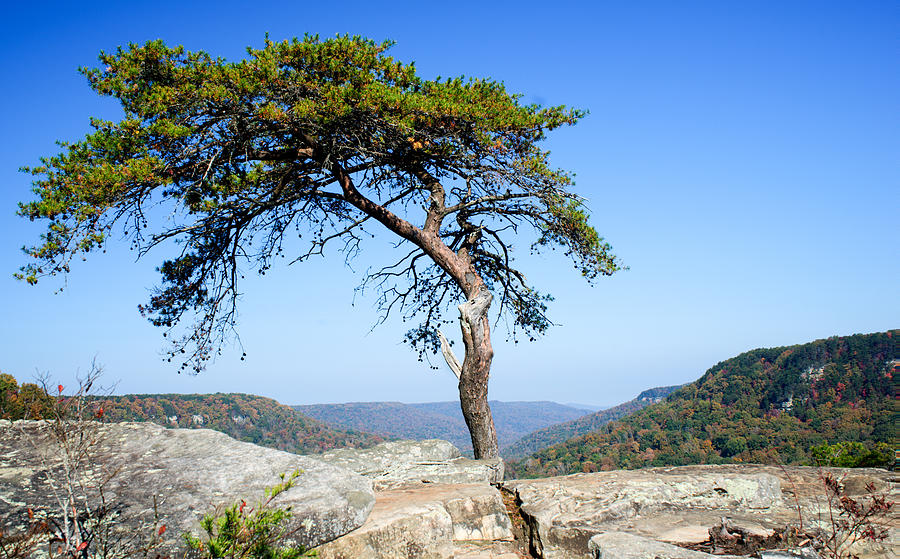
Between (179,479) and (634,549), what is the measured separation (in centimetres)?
335

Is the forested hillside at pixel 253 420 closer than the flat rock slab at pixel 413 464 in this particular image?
No

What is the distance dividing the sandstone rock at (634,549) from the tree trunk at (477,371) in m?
3.48

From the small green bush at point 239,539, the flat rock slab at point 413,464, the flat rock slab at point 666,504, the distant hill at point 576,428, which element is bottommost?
the distant hill at point 576,428

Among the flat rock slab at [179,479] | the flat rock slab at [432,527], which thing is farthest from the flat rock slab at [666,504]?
the flat rock slab at [179,479]

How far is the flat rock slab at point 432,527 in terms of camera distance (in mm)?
3770

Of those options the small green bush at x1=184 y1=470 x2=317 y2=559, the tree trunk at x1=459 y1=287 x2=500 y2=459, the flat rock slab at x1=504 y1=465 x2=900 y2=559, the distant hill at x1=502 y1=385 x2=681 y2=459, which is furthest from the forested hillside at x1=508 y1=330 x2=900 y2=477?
the distant hill at x1=502 y1=385 x2=681 y2=459

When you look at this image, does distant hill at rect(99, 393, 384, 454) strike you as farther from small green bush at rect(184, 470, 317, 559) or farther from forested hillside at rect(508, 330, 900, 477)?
small green bush at rect(184, 470, 317, 559)

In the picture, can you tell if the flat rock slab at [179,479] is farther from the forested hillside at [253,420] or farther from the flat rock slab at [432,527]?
the forested hillside at [253,420]

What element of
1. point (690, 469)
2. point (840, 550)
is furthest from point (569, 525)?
point (690, 469)

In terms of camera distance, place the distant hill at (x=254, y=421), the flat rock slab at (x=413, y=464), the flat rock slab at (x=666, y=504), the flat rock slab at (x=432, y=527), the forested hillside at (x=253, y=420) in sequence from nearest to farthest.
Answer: the flat rock slab at (x=432, y=527) < the flat rock slab at (x=666, y=504) < the flat rock slab at (x=413, y=464) < the forested hillside at (x=253, y=420) < the distant hill at (x=254, y=421)

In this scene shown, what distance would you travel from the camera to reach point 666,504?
5121 mm

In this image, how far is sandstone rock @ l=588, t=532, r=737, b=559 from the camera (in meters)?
3.32

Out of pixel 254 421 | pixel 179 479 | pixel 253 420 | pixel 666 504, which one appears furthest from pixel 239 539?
pixel 253 420

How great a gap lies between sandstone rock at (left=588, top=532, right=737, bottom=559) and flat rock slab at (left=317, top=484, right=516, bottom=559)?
3.26 ft
